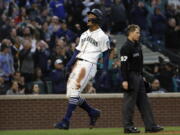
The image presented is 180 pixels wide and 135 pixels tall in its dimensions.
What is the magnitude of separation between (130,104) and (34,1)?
436 inches

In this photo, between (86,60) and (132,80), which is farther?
(86,60)

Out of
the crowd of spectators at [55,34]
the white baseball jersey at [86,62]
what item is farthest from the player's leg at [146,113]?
the crowd of spectators at [55,34]

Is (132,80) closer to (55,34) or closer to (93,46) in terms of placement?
(93,46)

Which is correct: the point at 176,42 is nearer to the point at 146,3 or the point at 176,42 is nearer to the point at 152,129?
the point at 146,3

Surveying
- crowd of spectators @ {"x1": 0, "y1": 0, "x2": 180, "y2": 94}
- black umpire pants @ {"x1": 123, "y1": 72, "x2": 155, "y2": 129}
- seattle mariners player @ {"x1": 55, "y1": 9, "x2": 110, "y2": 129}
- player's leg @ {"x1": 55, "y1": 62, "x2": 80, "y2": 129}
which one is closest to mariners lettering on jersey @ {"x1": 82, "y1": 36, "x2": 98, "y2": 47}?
seattle mariners player @ {"x1": 55, "y1": 9, "x2": 110, "y2": 129}

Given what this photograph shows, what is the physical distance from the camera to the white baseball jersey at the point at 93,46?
41.3ft

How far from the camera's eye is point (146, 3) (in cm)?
2661

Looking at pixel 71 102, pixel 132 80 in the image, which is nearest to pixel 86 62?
pixel 71 102

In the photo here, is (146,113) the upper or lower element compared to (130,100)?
lower

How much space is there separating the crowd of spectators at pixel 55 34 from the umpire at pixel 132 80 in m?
1.64

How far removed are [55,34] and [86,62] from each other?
8.63 meters

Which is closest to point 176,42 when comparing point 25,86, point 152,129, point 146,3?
point 146,3

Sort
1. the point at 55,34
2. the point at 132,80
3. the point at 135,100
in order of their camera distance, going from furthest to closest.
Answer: the point at 55,34 < the point at 135,100 < the point at 132,80

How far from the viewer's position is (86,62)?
41.2 feet
